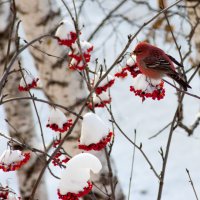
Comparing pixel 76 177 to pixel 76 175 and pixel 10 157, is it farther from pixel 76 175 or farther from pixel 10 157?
pixel 10 157

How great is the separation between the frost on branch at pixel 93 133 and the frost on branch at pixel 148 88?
343 mm

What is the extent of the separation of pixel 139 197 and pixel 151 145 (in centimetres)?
135

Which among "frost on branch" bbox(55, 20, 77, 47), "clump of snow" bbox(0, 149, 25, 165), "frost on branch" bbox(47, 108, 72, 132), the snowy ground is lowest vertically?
"clump of snow" bbox(0, 149, 25, 165)

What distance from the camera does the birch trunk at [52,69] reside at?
363 cm

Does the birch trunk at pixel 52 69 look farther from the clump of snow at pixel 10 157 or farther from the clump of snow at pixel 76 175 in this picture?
the clump of snow at pixel 76 175

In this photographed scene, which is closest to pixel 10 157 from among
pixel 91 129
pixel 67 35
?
pixel 91 129

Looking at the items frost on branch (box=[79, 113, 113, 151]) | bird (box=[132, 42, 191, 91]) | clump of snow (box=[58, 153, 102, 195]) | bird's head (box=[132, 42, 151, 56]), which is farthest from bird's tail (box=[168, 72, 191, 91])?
clump of snow (box=[58, 153, 102, 195])

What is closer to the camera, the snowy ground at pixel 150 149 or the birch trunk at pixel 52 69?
the birch trunk at pixel 52 69

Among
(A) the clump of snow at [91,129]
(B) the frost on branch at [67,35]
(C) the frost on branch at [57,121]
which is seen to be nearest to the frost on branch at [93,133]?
(A) the clump of snow at [91,129]

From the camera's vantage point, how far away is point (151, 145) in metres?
7.52

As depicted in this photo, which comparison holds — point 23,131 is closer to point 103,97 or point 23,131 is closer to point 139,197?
point 103,97

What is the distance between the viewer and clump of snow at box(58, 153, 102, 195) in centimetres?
130

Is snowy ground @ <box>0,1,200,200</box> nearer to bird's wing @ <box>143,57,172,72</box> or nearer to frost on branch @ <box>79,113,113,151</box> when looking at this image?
bird's wing @ <box>143,57,172,72</box>

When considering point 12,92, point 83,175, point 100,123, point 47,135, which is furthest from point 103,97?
point 47,135
